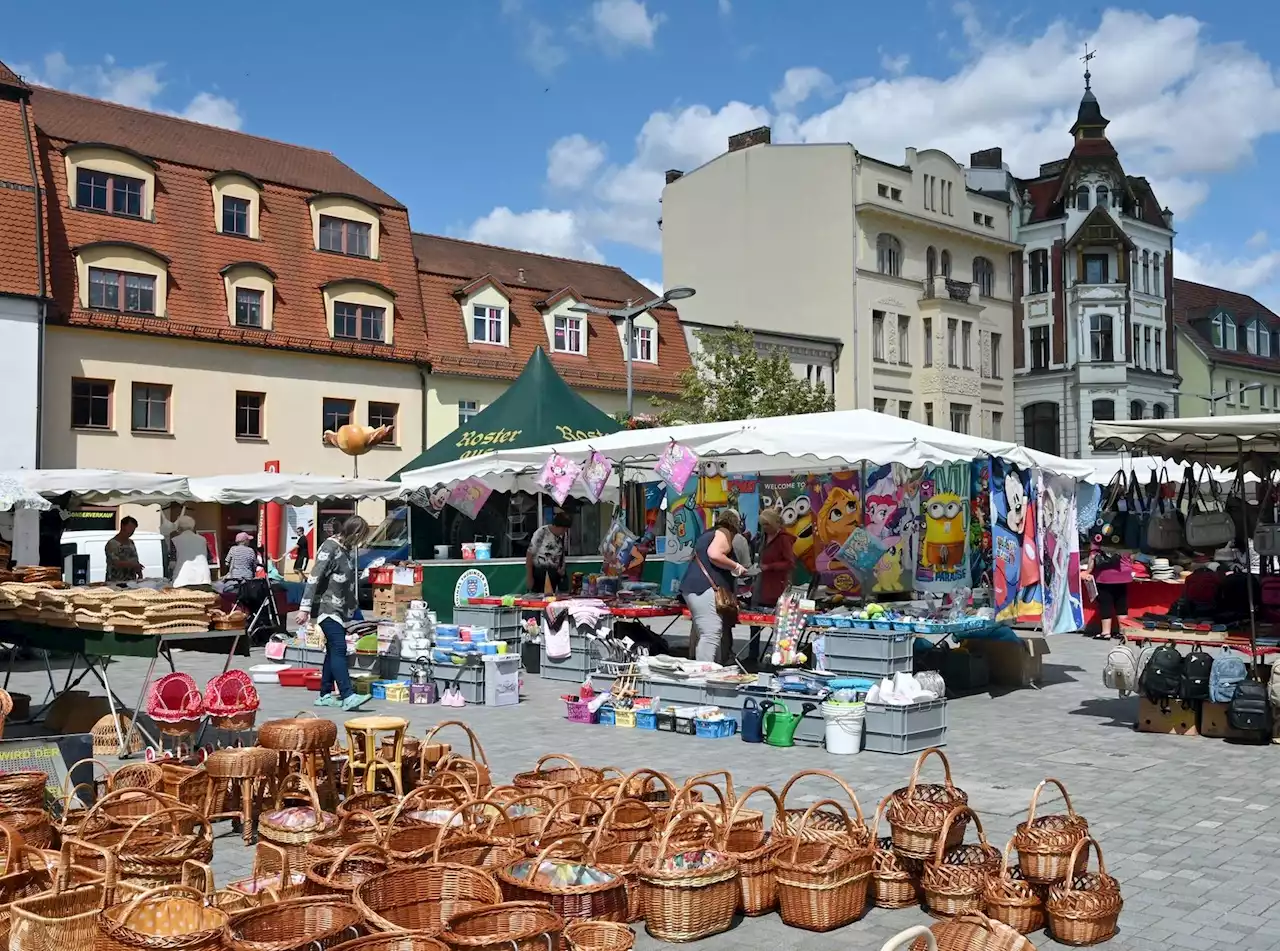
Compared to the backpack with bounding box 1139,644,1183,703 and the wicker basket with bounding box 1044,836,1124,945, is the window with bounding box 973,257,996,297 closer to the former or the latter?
the backpack with bounding box 1139,644,1183,703

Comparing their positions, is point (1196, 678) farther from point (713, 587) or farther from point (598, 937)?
point (598, 937)

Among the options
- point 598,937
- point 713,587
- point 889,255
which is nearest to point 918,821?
point 598,937

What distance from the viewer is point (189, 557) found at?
60.6 ft

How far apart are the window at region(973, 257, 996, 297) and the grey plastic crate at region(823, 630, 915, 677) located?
1451 inches

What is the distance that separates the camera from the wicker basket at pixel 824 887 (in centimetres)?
544

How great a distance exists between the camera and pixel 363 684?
42.2 feet

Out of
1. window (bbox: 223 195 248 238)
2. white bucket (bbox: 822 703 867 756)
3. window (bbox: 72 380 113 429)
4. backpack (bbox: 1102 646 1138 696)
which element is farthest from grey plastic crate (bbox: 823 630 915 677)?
window (bbox: 223 195 248 238)

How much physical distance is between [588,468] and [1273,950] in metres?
10.5

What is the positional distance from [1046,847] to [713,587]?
273 inches

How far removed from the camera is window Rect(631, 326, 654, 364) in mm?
36625

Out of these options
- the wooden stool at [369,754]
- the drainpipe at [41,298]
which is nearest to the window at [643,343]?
the drainpipe at [41,298]

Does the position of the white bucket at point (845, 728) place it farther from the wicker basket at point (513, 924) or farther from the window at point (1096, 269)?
the window at point (1096, 269)

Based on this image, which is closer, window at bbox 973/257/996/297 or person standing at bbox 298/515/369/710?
person standing at bbox 298/515/369/710

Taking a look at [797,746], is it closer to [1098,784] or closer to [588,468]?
[1098,784]
